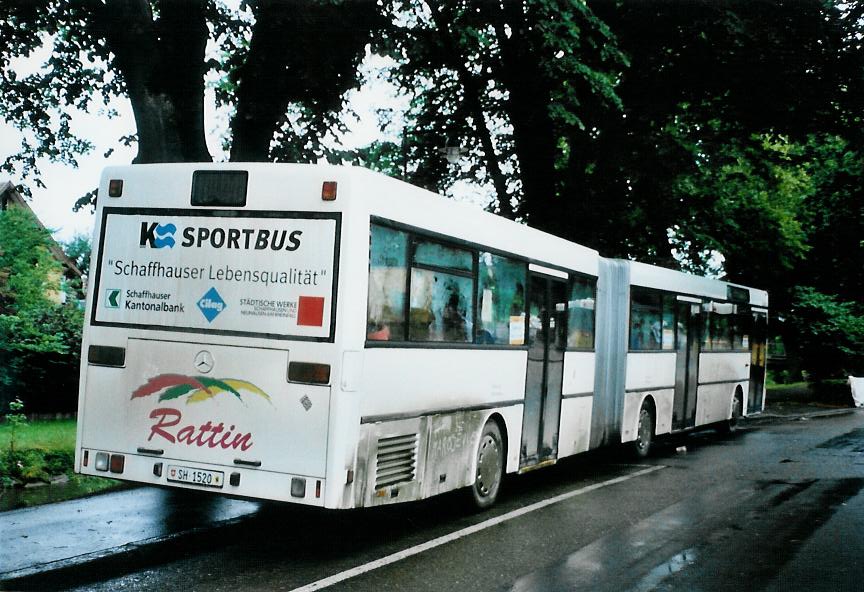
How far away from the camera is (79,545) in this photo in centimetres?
810

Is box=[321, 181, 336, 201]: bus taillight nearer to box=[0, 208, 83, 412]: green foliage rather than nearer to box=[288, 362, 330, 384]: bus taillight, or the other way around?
box=[288, 362, 330, 384]: bus taillight

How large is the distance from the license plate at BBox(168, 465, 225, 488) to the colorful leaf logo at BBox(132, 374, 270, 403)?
530 mm

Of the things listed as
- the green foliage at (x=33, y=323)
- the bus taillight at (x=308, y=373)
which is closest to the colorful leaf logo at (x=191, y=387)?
the bus taillight at (x=308, y=373)

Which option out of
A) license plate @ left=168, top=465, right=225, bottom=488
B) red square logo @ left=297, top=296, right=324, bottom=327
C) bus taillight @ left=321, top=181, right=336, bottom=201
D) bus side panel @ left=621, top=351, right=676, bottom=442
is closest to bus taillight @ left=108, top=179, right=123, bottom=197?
bus taillight @ left=321, top=181, right=336, bottom=201

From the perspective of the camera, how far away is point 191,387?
791 cm

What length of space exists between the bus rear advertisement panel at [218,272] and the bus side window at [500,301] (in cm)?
271

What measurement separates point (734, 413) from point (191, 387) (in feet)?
51.2

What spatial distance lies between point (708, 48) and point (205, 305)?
14.9 m

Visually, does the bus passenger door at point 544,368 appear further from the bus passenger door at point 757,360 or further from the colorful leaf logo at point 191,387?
the bus passenger door at point 757,360

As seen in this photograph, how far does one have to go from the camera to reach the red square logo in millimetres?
7617

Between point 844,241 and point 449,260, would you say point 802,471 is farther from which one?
point 844,241

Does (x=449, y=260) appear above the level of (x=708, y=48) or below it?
below

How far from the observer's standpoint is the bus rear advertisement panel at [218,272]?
7.69m

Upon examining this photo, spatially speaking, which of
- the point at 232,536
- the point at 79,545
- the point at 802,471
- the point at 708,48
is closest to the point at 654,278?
the point at 802,471
